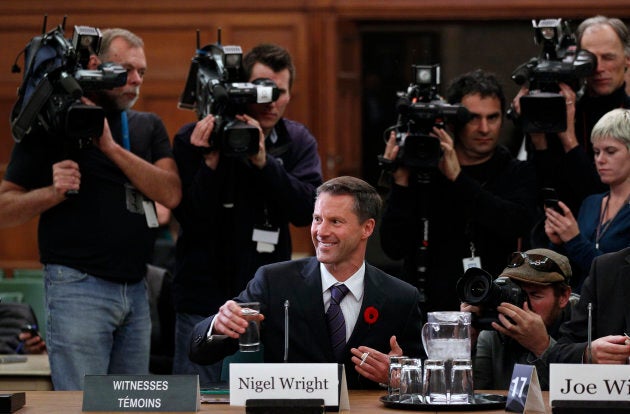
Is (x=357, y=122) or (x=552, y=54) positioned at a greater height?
(x=552, y=54)

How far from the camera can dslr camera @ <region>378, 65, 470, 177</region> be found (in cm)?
470

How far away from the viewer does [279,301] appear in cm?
388

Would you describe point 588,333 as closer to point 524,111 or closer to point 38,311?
point 524,111

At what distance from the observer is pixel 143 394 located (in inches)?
126

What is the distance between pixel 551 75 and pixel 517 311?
1.22 m

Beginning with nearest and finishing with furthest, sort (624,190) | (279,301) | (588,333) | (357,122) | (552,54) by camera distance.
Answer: (588,333) < (279,301) < (624,190) < (552,54) < (357,122)

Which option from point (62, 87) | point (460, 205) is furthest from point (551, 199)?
point (62, 87)

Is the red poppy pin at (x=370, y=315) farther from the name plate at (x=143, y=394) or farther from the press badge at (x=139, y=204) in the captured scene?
the press badge at (x=139, y=204)

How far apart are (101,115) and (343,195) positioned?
1104 mm

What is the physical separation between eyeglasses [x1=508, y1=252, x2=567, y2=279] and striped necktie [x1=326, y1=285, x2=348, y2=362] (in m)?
0.58

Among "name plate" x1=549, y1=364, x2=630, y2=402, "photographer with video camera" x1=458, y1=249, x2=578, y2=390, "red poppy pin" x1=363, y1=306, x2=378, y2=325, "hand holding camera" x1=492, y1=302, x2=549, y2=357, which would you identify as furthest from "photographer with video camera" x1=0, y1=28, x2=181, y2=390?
"name plate" x1=549, y1=364, x2=630, y2=402

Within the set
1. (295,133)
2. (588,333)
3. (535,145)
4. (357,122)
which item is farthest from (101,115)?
(357,122)

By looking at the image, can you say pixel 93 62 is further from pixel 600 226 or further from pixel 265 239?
pixel 600 226

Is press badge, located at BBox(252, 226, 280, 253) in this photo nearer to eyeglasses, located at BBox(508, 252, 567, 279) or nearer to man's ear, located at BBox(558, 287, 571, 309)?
eyeglasses, located at BBox(508, 252, 567, 279)
